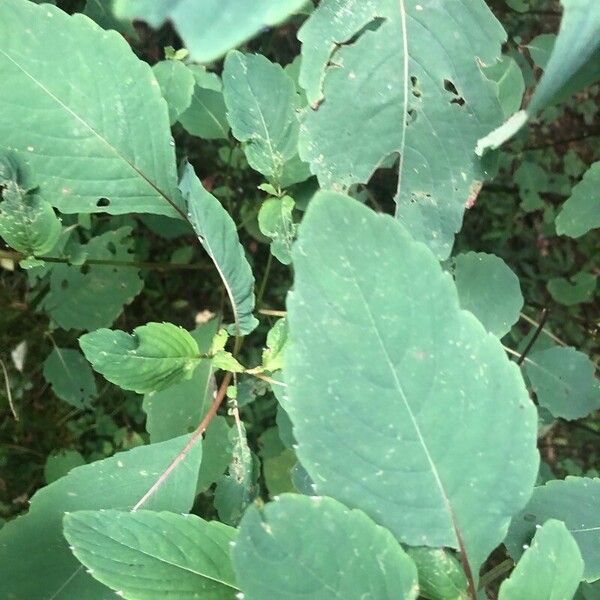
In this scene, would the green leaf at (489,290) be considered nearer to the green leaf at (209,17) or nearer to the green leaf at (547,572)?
the green leaf at (547,572)

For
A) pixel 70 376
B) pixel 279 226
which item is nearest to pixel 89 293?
pixel 70 376

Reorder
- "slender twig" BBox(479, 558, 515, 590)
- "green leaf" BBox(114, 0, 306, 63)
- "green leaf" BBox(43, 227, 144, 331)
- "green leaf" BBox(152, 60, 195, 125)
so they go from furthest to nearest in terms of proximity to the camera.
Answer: "green leaf" BBox(43, 227, 144, 331) < "green leaf" BBox(152, 60, 195, 125) < "slender twig" BBox(479, 558, 515, 590) < "green leaf" BBox(114, 0, 306, 63)

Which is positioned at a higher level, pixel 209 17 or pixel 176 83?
pixel 209 17

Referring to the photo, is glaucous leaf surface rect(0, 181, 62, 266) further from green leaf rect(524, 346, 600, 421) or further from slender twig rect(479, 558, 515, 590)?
green leaf rect(524, 346, 600, 421)

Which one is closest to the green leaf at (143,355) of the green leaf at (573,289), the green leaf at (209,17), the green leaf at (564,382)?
the green leaf at (209,17)

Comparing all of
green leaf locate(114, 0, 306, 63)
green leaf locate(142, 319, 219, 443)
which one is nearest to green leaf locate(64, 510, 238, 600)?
green leaf locate(142, 319, 219, 443)

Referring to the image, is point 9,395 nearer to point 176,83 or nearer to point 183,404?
point 183,404

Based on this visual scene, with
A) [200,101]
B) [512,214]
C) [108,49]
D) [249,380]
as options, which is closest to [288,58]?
[200,101]
